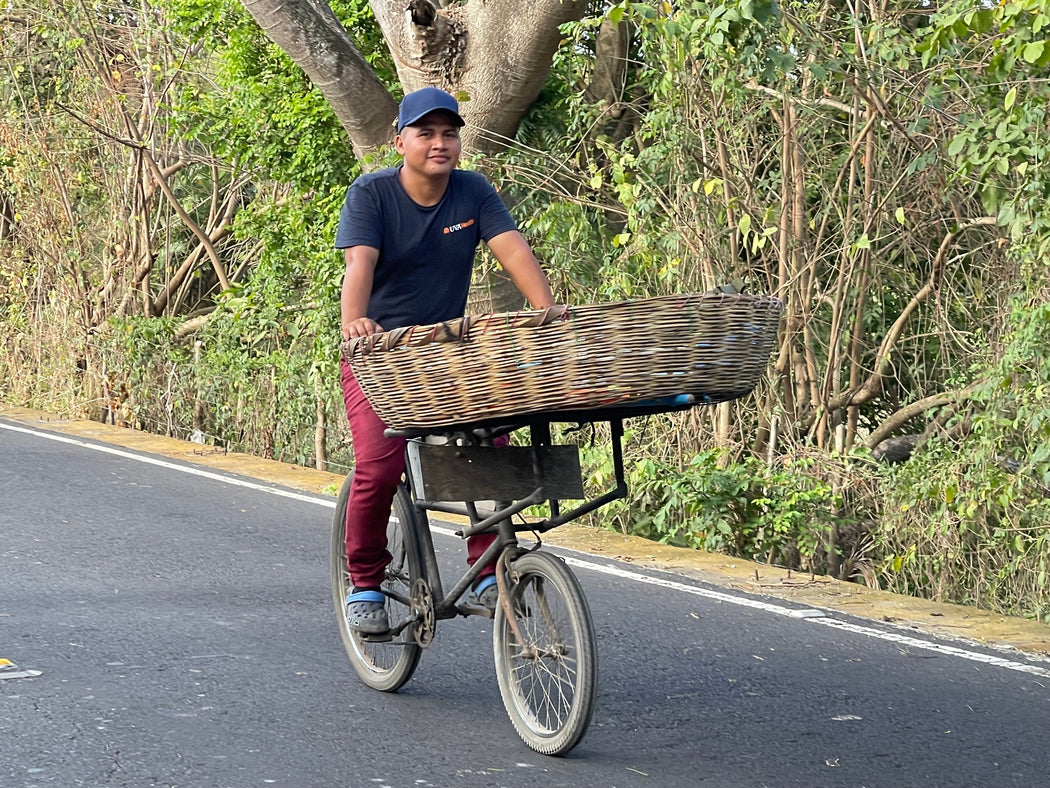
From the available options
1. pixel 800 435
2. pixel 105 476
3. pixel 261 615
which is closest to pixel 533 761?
pixel 261 615

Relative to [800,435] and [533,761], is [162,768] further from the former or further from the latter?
[800,435]

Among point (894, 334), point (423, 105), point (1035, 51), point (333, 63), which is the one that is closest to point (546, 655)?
point (423, 105)

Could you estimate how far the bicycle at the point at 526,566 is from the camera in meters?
4.79

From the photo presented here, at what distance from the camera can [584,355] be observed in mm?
4352

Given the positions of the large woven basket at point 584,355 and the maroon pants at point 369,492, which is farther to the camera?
the maroon pants at point 369,492

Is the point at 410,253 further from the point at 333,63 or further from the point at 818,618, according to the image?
the point at 333,63

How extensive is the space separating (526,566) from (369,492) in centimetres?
77

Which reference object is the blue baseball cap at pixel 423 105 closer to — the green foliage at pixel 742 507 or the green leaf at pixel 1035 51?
the green leaf at pixel 1035 51

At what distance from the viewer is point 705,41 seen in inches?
376

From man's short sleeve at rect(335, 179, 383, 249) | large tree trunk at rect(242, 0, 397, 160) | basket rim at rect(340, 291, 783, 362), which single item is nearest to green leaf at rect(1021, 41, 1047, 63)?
basket rim at rect(340, 291, 783, 362)

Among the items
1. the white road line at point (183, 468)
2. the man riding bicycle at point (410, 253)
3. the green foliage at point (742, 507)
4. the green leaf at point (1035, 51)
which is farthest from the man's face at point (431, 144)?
the white road line at point (183, 468)

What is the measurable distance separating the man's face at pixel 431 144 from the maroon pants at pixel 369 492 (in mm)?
727

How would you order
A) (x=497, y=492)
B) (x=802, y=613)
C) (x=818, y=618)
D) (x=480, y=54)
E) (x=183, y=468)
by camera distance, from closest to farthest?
(x=497, y=492) < (x=818, y=618) < (x=802, y=613) < (x=183, y=468) < (x=480, y=54)

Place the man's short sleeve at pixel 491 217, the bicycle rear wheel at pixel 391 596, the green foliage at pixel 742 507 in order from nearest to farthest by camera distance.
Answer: the man's short sleeve at pixel 491 217 → the bicycle rear wheel at pixel 391 596 → the green foliage at pixel 742 507
